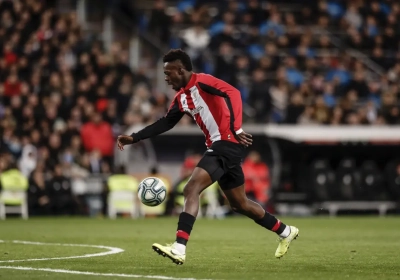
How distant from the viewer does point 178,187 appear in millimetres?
24203

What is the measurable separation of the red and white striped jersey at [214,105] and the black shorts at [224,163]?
9cm

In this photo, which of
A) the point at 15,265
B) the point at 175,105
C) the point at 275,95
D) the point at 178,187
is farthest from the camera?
the point at 275,95

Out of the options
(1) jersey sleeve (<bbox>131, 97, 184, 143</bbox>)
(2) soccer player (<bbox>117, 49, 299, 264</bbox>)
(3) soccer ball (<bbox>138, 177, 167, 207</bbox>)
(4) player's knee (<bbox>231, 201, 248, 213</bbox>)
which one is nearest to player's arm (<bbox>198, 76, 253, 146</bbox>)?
(2) soccer player (<bbox>117, 49, 299, 264</bbox>)

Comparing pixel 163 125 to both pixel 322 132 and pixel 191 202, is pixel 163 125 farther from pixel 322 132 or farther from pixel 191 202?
pixel 322 132

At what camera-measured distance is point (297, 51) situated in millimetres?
28703

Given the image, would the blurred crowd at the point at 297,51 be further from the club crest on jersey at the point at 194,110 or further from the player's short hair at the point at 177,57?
the player's short hair at the point at 177,57

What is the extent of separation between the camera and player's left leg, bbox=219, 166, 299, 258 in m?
10.2

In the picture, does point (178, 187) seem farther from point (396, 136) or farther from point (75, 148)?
point (396, 136)

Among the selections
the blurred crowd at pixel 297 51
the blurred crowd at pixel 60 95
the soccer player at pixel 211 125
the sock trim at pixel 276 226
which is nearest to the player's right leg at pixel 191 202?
the soccer player at pixel 211 125

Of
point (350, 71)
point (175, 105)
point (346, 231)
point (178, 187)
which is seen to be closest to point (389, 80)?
point (350, 71)

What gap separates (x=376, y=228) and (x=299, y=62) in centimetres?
1079

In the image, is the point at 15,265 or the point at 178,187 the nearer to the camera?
the point at 15,265

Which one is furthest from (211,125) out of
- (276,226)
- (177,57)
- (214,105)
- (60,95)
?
(60,95)

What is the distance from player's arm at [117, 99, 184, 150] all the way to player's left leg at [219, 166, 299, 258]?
0.85 metres
